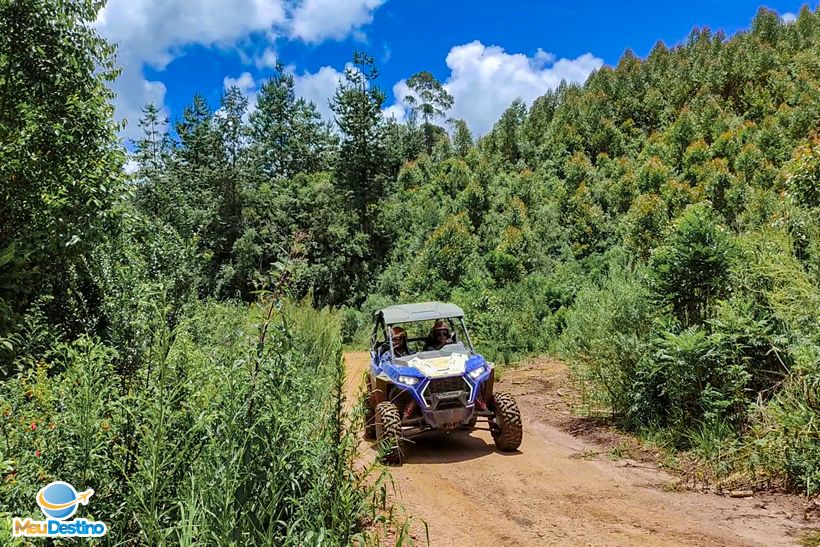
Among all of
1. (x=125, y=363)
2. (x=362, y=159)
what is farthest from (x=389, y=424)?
(x=362, y=159)

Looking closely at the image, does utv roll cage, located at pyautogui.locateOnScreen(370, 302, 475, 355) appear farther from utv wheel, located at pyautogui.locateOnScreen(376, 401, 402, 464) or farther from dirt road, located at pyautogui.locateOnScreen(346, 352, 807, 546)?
dirt road, located at pyautogui.locateOnScreen(346, 352, 807, 546)

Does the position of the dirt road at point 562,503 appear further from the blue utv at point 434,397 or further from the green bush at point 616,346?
the green bush at point 616,346

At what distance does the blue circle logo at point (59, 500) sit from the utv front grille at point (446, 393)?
4495 mm

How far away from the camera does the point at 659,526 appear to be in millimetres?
4820

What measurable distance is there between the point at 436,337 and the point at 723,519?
4620 millimetres

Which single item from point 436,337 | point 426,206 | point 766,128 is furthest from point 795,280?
point 426,206

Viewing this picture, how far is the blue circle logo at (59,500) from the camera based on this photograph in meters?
2.90

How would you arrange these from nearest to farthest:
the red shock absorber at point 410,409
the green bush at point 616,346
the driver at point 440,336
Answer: the red shock absorber at point 410,409
the green bush at point 616,346
the driver at point 440,336

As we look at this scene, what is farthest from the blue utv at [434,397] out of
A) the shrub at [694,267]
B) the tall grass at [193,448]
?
the tall grass at [193,448]

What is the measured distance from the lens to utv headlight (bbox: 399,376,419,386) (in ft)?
23.2

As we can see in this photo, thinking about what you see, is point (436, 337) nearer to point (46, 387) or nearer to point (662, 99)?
point (46, 387)

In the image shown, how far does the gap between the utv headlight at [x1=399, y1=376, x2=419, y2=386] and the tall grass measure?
300cm

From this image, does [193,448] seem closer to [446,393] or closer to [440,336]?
[446,393]

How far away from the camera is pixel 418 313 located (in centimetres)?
813
